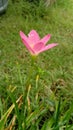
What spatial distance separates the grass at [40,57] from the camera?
245 cm

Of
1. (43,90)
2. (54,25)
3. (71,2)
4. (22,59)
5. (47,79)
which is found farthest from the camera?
(71,2)

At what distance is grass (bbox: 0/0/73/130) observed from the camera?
2449 mm

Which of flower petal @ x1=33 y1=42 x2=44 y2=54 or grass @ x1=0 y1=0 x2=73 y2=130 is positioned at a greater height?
flower petal @ x1=33 y1=42 x2=44 y2=54

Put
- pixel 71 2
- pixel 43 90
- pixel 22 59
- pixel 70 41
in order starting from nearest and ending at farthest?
pixel 43 90
pixel 22 59
pixel 70 41
pixel 71 2

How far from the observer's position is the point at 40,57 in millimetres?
3318

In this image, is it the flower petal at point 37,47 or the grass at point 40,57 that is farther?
the grass at point 40,57

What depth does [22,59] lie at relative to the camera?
10.4 ft

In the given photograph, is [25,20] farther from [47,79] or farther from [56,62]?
[47,79]

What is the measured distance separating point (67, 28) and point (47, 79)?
136 cm

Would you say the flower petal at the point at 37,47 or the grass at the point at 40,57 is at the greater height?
the flower petal at the point at 37,47

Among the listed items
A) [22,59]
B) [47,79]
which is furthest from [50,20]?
[47,79]

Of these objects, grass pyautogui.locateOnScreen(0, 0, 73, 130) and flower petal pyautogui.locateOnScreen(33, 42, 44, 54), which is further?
grass pyautogui.locateOnScreen(0, 0, 73, 130)

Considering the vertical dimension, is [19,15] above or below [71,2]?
above

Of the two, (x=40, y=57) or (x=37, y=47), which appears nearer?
(x=37, y=47)
